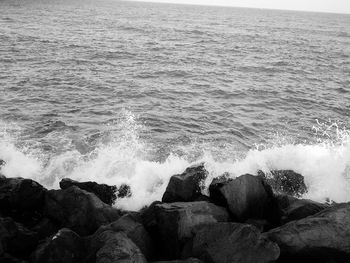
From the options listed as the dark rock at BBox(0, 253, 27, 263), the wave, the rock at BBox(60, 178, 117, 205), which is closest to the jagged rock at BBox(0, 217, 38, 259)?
the dark rock at BBox(0, 253, 27, 263)

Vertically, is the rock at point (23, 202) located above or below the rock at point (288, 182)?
above

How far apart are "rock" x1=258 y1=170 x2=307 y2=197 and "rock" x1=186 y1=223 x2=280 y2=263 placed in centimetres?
497

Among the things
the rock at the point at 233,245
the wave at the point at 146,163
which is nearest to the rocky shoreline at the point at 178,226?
the rock at the point at 233,245

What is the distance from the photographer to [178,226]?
8.09 metres

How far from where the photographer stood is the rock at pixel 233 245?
270 inches

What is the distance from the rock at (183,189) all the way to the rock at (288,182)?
3.10 m

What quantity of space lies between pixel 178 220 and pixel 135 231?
0.99 meters

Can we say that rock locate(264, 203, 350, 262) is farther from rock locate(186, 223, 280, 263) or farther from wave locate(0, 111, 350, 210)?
wave locate(0, 111, 350, 210)

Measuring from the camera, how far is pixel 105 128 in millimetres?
16594

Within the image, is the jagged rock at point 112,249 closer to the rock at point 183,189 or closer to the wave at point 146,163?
the rock at point 183,189

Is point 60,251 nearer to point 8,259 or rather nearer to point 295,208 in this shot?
point 8,259

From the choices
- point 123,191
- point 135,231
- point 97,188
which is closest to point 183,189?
point 135,231

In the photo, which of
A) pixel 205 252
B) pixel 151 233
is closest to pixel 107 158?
pixel 151 233

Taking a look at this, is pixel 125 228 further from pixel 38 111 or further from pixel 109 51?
pixel 109 51
